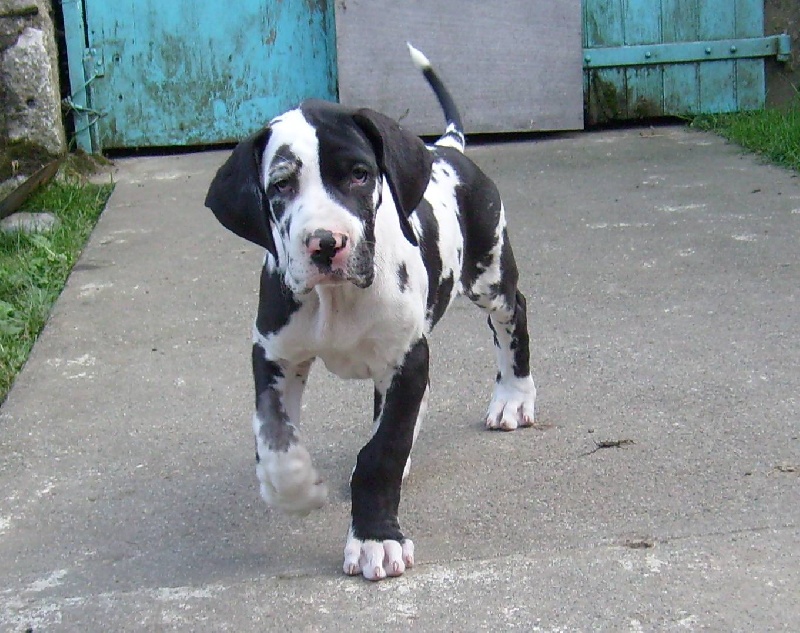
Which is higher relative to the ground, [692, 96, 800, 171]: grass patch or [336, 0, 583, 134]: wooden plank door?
[336, 0, 583, 134]: wooden plank door

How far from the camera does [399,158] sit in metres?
3.36

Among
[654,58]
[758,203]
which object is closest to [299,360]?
[758,203]

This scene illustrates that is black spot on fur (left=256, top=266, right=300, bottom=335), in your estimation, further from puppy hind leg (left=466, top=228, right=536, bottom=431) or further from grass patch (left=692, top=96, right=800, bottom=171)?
grass patch (left=692, top=96, right=800, bottom=171)

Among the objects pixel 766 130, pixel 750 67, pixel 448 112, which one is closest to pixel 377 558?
pixel 448 112

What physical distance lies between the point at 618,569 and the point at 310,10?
21.0 feet

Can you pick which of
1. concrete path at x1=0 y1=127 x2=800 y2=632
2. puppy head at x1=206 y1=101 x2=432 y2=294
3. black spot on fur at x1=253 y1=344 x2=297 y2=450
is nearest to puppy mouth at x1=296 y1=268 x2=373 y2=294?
puppy head at x1=206 y1=101 x2=432 y2=294

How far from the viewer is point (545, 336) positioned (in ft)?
17.0

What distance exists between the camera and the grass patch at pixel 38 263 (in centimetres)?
544

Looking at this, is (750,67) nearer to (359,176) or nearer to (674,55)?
(674,55)

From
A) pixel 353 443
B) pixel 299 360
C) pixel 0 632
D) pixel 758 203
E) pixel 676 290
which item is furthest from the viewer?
pixel 758 203

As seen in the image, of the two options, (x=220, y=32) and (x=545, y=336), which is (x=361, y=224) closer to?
(x=545, y=336)

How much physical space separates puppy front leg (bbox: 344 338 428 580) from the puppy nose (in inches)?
21.6

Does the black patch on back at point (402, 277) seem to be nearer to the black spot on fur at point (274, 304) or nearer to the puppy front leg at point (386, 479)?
the puppy front leg at point (386, 479)

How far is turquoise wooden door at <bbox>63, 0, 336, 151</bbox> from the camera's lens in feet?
28.2
